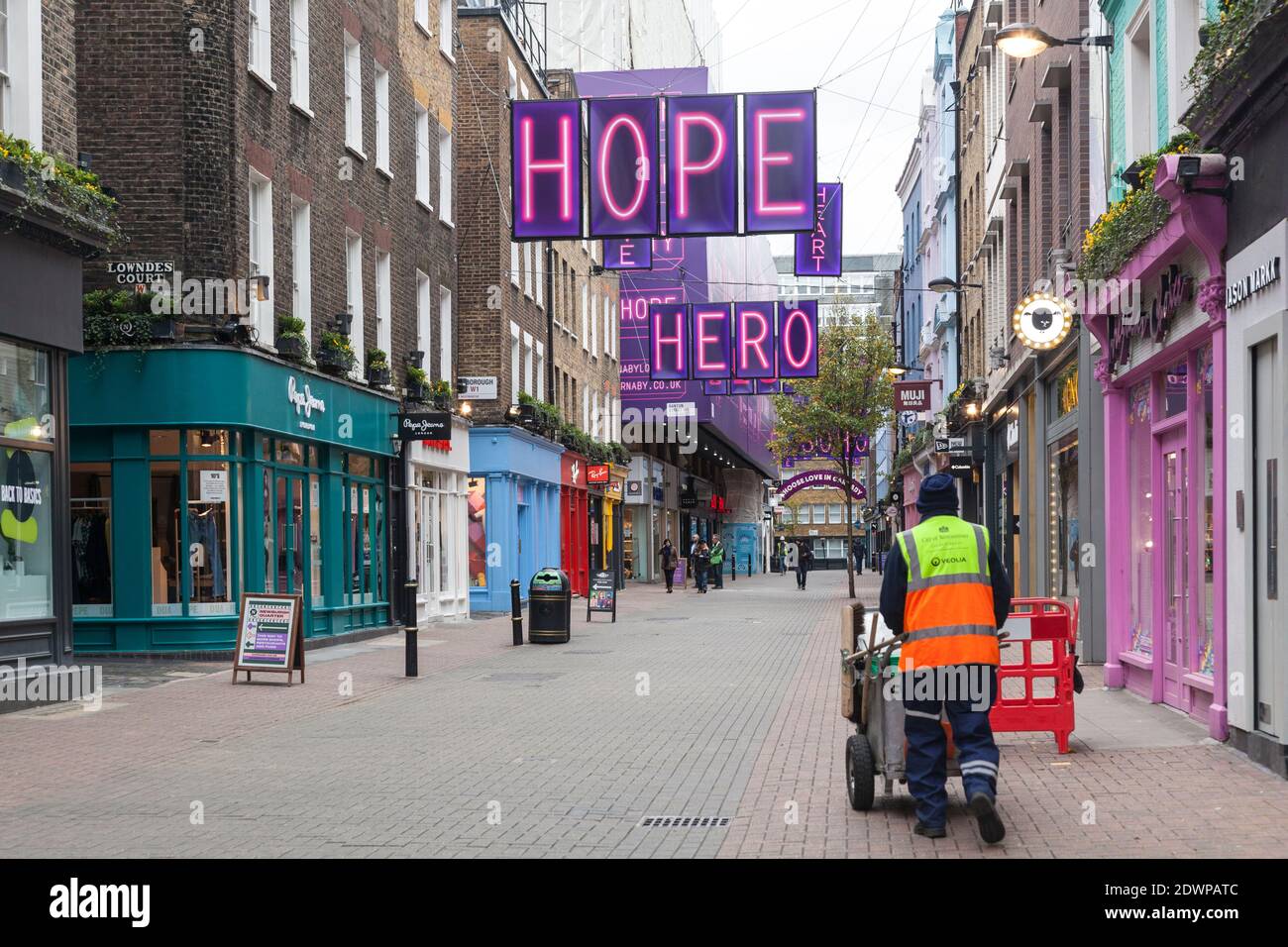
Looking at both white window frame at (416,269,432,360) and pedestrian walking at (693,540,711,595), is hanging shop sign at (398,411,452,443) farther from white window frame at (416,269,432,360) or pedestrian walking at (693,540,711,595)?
pedestrian walking at (693,540,711,595)

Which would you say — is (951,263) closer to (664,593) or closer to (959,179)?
(959,179)

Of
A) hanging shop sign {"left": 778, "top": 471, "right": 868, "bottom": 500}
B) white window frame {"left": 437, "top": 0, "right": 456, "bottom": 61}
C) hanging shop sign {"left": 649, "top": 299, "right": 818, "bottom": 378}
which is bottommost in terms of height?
hanging shop sign {"left": 778, "top": 471, "right": 868, "bottom": 500}

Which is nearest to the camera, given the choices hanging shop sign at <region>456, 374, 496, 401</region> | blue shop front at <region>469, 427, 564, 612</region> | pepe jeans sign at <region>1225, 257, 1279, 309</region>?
pepe jeans sign at <region>1225, 257, 1279, 309</region>

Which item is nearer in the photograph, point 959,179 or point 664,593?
point 959,179

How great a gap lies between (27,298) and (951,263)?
32.2 metres

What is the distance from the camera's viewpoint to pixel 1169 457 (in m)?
13.6

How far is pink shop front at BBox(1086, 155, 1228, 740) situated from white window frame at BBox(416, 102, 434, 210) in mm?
16501

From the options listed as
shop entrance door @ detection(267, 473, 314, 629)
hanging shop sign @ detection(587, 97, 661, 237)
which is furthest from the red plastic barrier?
shop entrance door @ detection(267, 473, 314, 629)

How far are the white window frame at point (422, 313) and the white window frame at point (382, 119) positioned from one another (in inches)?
110

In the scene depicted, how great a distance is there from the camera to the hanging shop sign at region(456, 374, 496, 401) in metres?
31.2

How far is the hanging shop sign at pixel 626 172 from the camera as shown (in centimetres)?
1709

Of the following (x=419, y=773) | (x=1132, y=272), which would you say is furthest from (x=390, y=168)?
(x=419, y=773)

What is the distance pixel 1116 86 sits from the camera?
16.6 m

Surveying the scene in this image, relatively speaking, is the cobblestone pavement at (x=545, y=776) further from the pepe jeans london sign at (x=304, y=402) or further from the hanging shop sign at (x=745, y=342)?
the hanging shop sign at (x=745, y=342)
